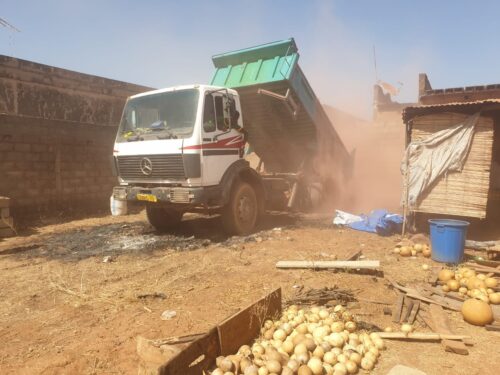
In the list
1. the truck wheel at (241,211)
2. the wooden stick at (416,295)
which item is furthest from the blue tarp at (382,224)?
the wooden stick at (416,295)

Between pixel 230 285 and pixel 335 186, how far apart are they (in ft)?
22.5

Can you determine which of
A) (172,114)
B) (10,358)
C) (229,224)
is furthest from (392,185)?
(10,358)

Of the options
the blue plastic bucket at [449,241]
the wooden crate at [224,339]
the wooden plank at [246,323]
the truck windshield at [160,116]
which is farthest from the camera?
the truck windshield at [160,116]

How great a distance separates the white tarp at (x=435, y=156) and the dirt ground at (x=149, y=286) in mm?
1283

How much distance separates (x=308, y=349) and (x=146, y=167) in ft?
15.4

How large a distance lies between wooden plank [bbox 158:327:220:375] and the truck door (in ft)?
12.6

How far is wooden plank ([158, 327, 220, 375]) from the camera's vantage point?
2207 mm

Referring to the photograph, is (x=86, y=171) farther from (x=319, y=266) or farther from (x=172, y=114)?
(x=319, y=266)

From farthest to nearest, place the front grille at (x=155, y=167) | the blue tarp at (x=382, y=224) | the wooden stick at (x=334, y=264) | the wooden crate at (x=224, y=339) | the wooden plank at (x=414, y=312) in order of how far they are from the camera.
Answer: the blue tarp at (x=382, y=224) < the front grille at (x=155, y=167) < the wooden stick at (x=334, y=264) < the wooden plank at (x=414, y=312) < the wooden crate at (x=224, y=339)

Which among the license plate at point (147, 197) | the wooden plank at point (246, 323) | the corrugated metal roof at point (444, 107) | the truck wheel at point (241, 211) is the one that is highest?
the corrugated metal roof at point (444, 107)

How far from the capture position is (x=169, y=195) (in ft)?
20.0

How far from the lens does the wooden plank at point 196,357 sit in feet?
7.24

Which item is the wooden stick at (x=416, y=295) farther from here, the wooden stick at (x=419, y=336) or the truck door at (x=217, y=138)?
the truck door at (x=217, y=138)

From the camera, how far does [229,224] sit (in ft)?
23.0
